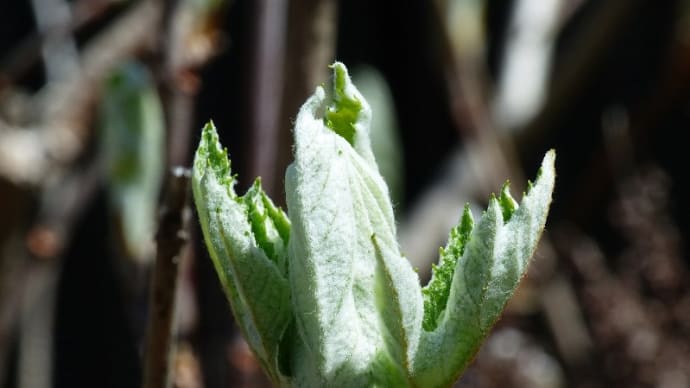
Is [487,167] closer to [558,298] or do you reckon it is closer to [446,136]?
[558,298]

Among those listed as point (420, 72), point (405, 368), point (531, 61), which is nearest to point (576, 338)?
point (531, 61)

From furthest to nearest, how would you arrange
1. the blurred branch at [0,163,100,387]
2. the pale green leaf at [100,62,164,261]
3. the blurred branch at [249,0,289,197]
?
the blurred branch at [0,163,100,387] → the blurred branch at [249,0,289,197] → the pale green leaf at [100,62,164,261]

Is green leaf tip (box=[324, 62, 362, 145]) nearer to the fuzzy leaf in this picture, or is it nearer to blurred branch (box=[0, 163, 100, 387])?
the fuzzy leaf

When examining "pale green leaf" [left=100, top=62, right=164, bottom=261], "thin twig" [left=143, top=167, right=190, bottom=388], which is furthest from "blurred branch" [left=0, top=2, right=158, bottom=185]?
"thin twig" [left=143, top=167, right=190, bottom=388]

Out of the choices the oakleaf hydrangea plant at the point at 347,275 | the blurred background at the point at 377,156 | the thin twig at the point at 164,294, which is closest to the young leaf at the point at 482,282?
the oakleaf hydrangea plant at the point at 347,275

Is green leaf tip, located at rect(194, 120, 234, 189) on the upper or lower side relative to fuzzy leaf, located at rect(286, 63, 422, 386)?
upper

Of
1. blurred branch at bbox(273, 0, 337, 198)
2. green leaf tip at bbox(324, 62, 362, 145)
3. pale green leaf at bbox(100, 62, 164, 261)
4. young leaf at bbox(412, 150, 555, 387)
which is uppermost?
blurred branch at bbox(273, 0, 337, 198)

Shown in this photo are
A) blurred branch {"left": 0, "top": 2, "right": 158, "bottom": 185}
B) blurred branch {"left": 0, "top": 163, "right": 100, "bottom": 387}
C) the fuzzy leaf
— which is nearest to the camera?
the fuzzy leaf

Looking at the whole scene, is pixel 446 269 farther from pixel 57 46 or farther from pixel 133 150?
pixel 57 46
